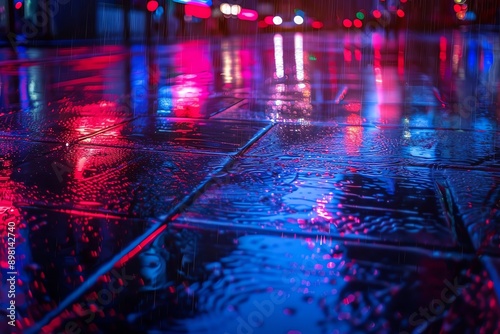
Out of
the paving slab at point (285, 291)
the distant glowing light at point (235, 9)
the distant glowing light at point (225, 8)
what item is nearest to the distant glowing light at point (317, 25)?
the distant glowing light at point (235, 9)

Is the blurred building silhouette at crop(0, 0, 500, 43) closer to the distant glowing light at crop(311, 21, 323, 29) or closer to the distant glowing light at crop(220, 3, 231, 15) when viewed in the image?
the distant glowing light at crop(220, 3, 231, 15)

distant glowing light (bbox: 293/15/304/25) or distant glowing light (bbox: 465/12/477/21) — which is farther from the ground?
distant glowing light (bbox: 293/15/304/25)

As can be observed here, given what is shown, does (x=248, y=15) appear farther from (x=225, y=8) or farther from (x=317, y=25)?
(x=317, y=25)

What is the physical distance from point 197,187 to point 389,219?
1076 millimetres

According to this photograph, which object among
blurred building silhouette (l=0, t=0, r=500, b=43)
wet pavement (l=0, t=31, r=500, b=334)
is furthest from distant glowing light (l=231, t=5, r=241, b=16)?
wet pavement (l=0, t=31, r=500, b=334)

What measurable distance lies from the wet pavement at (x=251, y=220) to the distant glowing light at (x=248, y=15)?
38.0 metres

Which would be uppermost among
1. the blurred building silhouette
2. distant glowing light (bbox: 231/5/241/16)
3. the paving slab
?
distant glowing light (bbox: 231/5/241/16)

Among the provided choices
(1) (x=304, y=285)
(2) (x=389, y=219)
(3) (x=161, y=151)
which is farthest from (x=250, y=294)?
(3) (x=161, y=151)

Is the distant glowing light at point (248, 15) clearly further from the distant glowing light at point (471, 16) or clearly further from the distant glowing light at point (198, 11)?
the distant glowing light at point (471, 16)

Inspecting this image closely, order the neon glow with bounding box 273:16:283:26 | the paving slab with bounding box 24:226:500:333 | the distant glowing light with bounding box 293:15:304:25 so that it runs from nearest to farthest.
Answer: the paving slab with bounding box 24:226:500:333, the neon glow with bounding box 273:16:283:26, the distant glowing light with bounding box 293:15:304:25

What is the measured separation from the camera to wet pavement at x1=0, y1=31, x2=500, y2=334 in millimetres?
1820

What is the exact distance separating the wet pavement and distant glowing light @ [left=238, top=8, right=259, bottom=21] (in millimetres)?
38015

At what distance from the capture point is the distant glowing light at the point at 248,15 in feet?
139

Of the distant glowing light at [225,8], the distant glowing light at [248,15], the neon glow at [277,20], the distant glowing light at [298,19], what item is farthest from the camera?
the distant glowing light at [298,19]
